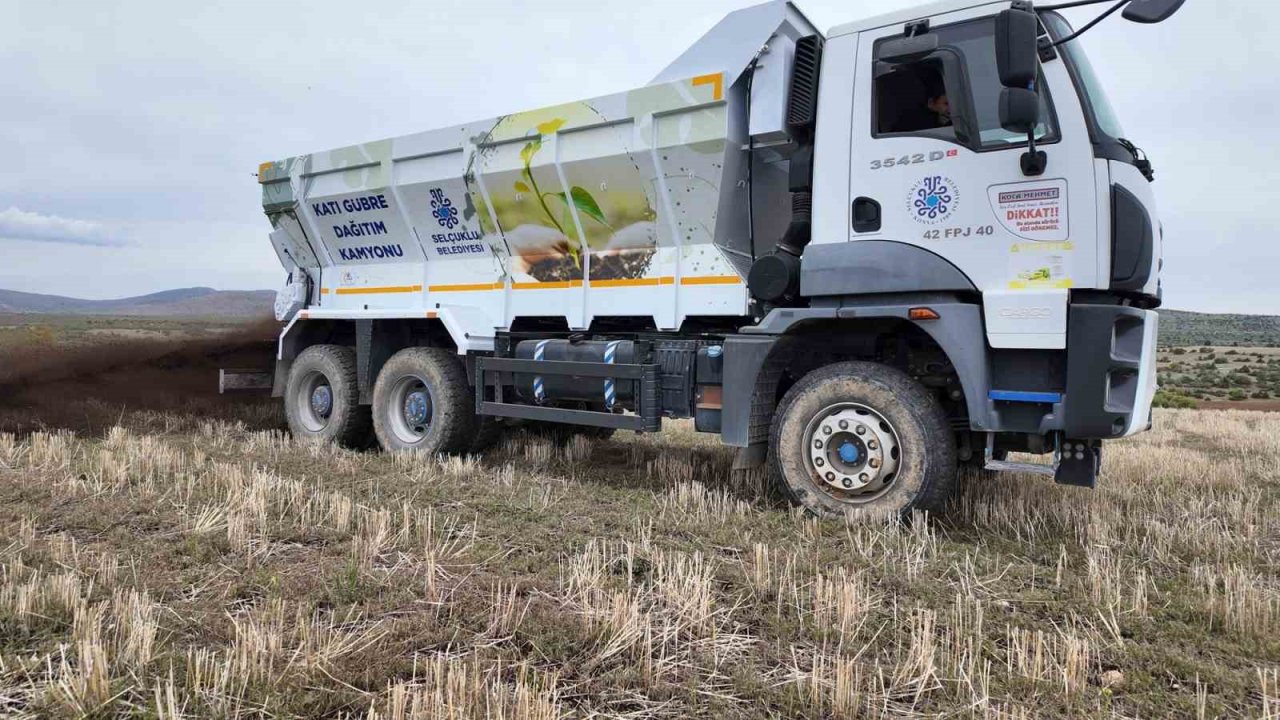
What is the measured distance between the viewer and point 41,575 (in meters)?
3.17

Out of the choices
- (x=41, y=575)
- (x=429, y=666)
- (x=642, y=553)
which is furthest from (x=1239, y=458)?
(x=41, y=575)

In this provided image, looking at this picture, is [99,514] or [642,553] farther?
[99,514]

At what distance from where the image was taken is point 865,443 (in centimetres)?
455

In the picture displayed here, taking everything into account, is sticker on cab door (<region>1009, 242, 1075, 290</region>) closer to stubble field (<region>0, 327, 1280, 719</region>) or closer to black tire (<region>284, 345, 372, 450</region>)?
stubble field (<region>0, 327, 1280, 719</region>)

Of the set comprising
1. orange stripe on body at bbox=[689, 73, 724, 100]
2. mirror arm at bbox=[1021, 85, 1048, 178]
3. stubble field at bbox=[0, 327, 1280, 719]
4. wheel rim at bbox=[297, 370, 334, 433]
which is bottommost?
stubble field at bbox=[0, 327, 1280, 719]

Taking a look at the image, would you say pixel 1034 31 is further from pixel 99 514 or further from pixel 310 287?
pixel 310 287

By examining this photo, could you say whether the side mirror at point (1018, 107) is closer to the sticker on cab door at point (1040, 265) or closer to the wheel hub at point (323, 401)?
the sticker on cab door at point (1040, 265)

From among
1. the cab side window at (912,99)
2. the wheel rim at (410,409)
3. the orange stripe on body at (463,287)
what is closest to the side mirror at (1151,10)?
the cab side window at (912,99)

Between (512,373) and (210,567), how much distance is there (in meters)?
3.37

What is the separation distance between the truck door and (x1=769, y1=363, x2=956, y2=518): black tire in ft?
1.99

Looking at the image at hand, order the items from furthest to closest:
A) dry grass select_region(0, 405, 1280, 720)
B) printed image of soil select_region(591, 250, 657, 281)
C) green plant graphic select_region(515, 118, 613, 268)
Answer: green plant graphic select_region(515, 118, 613, 268)
printed image of soil select_region(591, 250, 657, 281)
dry grass select_region(0, 405, 1280, 720)

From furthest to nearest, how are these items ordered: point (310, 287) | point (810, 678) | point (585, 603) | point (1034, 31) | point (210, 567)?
point (310, 287), point (1034, 31), point (210, 567), point (585, 603), point (810, 678)

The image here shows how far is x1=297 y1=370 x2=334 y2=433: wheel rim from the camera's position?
7.82 meters

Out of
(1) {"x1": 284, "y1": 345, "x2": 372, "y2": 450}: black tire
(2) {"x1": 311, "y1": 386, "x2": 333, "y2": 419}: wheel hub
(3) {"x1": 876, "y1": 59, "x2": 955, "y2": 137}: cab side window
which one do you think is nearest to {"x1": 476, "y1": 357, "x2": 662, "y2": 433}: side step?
(1) {"x1": 284, "y1": 345, "x2": 372, "y2": 450}: black tire
